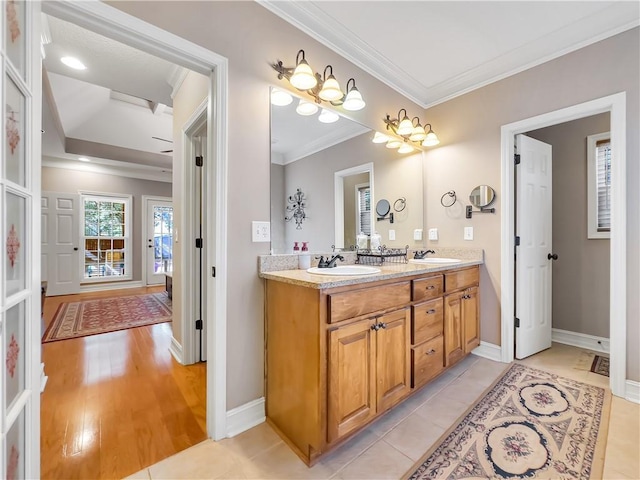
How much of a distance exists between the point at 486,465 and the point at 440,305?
0.92 meters

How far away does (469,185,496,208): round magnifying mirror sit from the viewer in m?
2.55

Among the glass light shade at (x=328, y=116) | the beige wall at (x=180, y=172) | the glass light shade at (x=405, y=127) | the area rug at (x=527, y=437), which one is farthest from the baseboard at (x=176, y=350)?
the glass light shade at (x=405, y=127)

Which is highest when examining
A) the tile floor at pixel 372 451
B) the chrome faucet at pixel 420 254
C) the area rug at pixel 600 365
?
the chrome faucet at pixel 420 254

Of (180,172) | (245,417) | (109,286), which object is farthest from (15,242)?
(109,286)

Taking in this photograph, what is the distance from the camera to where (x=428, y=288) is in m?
1.95

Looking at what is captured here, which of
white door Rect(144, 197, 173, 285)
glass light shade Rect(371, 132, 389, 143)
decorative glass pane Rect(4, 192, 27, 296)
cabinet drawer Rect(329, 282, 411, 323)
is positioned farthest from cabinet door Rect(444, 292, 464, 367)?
white door Rect(144, 197, 173, 285)

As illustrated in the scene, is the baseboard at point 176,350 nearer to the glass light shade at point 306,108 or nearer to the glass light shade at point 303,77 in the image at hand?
the glass light shade at point 306,108

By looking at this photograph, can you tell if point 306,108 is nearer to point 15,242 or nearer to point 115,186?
point 15,242

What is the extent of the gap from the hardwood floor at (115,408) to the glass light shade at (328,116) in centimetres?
218

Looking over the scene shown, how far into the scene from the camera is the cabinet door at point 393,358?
1586 mm

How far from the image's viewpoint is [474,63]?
8.14ft

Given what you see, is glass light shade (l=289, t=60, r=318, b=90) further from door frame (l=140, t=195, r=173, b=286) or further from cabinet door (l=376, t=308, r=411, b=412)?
door frame (l=140, t=195, r=173, b=286)

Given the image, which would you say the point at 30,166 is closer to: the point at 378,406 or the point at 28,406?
the point at 28,406

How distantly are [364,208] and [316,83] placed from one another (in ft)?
3.51
